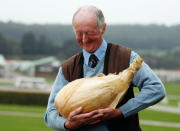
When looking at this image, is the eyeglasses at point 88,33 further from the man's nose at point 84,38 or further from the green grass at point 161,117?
the green grass at point 161,117

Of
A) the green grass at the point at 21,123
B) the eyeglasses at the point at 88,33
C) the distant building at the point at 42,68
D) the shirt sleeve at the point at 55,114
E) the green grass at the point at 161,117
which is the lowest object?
the distant building at the point at 42,68

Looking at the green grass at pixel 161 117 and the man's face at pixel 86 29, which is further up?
the man's face at pixel 86 29

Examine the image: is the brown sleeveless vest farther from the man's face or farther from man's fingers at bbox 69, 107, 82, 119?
man's fingers at bbox 69, 107, 82, 119

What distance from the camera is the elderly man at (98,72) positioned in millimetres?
2551

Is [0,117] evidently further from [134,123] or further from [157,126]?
[134,123]

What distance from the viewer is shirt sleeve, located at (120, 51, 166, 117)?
2.56 meters

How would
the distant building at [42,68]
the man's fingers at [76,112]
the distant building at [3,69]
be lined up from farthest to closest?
the distant building at [42,68], the distant building at [3,69], the man's fingers at [76,112]

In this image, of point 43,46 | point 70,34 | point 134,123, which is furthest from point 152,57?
point 134,123

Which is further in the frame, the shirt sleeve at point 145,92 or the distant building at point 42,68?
the distant building at point 42,68

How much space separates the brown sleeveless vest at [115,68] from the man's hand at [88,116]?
0.17 m

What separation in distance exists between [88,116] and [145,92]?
401 millimetres

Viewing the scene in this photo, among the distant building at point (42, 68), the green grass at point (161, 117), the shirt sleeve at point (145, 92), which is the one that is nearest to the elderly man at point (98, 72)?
the shirt sleeve at point (145, 92)

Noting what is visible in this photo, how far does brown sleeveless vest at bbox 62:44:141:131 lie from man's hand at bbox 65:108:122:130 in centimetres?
17

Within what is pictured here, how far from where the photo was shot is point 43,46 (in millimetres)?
116000
